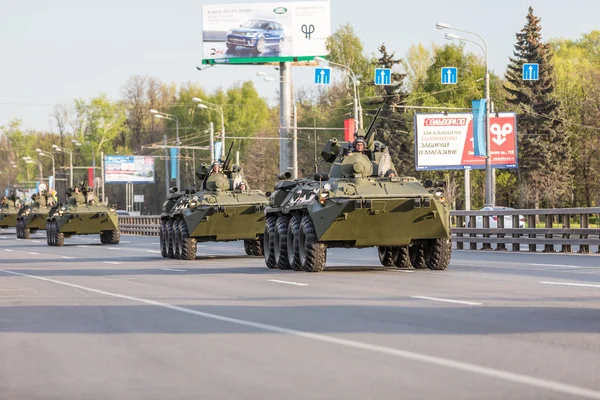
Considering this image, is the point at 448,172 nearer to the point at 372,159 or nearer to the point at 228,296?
the point at 372,159

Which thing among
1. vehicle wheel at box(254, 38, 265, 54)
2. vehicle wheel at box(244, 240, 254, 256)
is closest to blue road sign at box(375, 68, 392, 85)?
vehicle wheel at box(244, 240, 254, 256)

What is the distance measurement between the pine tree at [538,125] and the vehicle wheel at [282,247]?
60.8 m

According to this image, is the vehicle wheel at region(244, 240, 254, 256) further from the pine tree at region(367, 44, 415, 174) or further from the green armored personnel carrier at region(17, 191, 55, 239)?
the pine tree at region(367, 44, 415, 174)

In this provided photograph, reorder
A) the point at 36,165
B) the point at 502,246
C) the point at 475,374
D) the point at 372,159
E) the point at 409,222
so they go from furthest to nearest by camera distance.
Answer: the point at 36,165
the point at 502,246
the point at 372,159
the point at 409,222
the point at 475,374

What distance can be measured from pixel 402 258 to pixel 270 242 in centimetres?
273

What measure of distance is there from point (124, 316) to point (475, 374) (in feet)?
20.2

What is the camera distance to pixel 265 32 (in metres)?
83.8

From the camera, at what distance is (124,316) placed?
13.7 m

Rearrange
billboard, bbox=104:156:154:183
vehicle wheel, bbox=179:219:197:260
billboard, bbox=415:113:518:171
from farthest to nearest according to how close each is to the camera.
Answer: billboard, bbox=104:156:154:183 → billboard, bbox=415:113:518:171 → vehicle wheel, bbox=179:219:197:260

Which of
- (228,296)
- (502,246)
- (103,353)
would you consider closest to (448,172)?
(502,246)

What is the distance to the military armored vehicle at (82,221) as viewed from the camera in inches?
1886

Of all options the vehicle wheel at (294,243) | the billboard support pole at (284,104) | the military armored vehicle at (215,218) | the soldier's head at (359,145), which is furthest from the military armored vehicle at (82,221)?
the billboard support pole at (284,104)

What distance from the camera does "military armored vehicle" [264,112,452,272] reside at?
2236cm

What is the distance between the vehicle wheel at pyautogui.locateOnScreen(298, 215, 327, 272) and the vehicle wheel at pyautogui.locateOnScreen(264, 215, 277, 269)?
7.50ft
